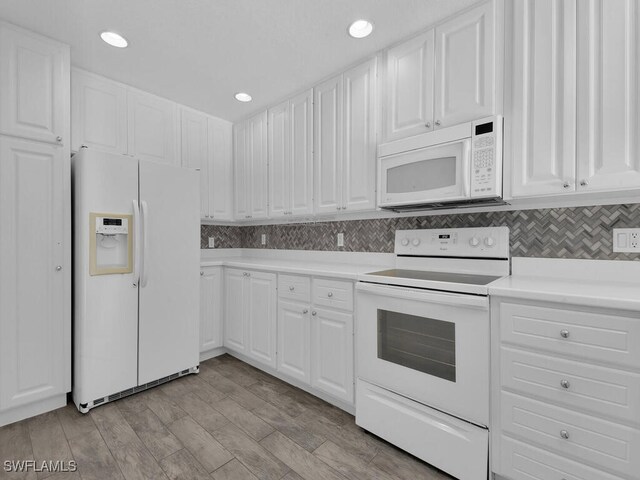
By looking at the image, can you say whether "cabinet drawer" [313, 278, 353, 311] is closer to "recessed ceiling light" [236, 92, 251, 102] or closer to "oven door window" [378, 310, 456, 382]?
"oven door window" [378, 310, 456, 382]

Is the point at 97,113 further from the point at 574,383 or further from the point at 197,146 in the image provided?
the point at 574,383

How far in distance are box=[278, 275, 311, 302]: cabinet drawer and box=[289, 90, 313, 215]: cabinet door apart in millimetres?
660

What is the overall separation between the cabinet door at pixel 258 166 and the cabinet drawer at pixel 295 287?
3.23ft

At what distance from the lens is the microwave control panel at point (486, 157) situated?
165 cm

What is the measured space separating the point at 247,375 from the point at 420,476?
5.25 ft

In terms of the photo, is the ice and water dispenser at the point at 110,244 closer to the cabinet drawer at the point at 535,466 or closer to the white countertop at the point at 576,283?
the white countertop at the point at 576,283

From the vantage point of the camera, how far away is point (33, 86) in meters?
2.06

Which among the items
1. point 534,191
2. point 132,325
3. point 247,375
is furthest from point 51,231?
point 534,191

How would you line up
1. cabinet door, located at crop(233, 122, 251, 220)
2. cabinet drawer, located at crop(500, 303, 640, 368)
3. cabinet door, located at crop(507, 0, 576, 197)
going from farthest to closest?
cabinet door, located at crop(233, 122, 251, 220) < cabinet door, located at crop(507, 0, 576, 197) < cabinet drawer, located at crop(500, 303, 640, 368)

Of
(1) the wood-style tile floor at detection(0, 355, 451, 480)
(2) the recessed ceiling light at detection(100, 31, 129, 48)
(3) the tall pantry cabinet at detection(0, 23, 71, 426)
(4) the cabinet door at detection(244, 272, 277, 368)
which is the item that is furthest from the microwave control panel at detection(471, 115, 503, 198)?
(3) the tall pantry cabinet at detection(0, 23, 71, 426)

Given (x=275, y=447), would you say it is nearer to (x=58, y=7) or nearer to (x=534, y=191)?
(x=534, y=191)

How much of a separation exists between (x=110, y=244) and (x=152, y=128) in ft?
4.16

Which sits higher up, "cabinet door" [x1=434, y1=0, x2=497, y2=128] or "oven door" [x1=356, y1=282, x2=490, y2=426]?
"cabinet door" [x1=434, y1=0, x2=497, y2=128]

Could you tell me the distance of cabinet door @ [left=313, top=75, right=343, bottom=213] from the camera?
8.13ft
